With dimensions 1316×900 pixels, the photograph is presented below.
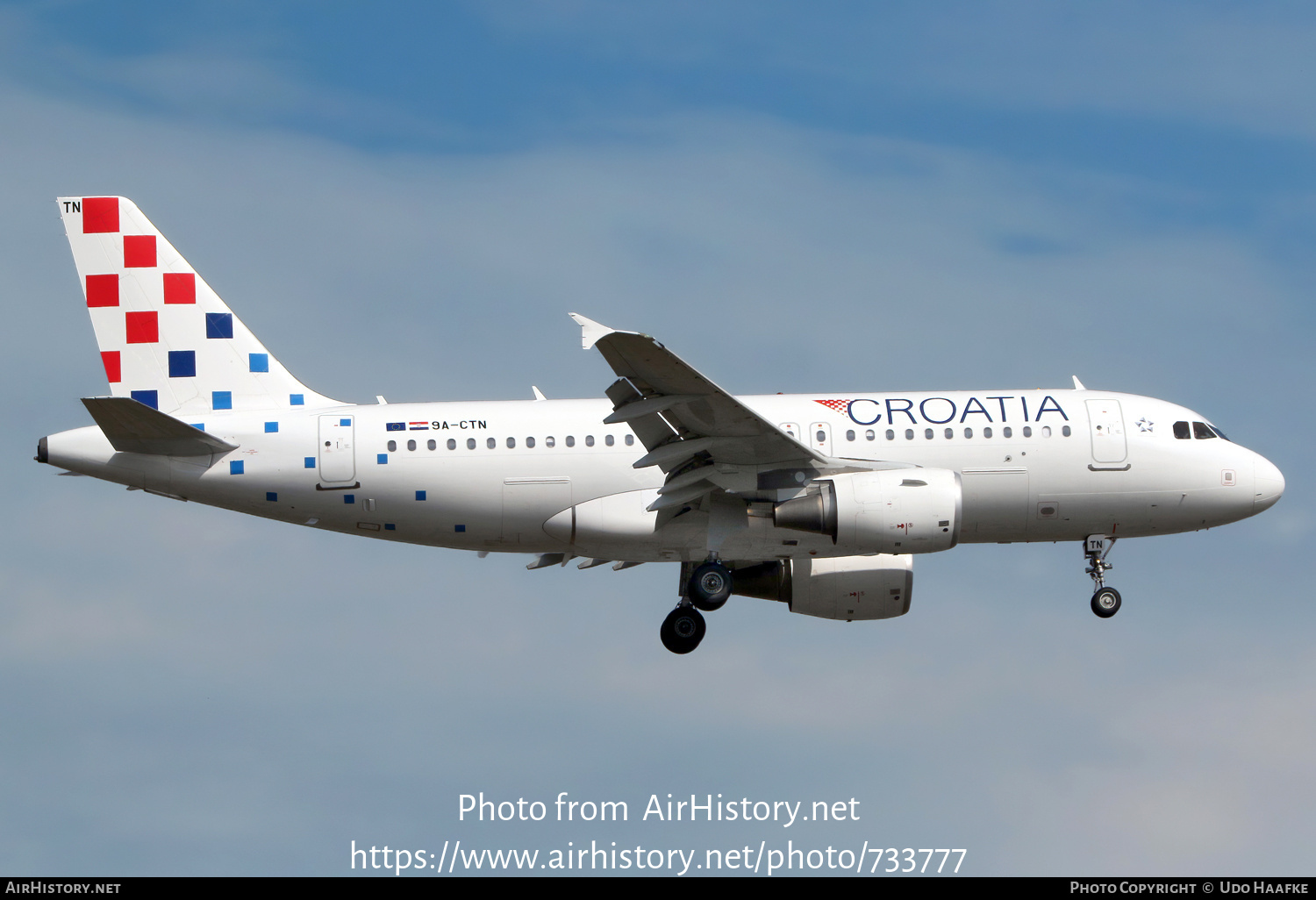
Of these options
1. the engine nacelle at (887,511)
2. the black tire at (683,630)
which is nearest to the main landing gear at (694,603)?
the black tire at (683,630)

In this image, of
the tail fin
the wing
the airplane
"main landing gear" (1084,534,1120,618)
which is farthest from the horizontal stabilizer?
"main landing gear" (1084,534,1120,618)

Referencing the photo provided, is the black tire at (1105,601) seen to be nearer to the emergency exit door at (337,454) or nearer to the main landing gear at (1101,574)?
the main landing gear at (1101,574)

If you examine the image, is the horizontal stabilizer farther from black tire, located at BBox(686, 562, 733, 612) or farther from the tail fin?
black tire, located at BBox(686, 562, 733, 612)

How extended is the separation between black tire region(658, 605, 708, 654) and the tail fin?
9.21 metres

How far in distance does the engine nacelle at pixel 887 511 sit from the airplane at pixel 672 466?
0.04 m

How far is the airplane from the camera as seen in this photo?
32.2m

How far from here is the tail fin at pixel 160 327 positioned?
116ft

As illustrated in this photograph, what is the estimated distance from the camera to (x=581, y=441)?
33469mm

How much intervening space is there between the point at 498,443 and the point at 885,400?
28.3ft

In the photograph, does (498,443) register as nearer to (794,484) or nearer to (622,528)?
(622,528)

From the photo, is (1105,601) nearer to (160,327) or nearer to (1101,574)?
(1101,574)

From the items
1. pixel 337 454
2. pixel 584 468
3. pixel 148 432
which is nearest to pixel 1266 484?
pixel 584 468

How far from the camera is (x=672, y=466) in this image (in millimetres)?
32344

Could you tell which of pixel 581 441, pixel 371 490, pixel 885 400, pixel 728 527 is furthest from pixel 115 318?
pixel 885 400
